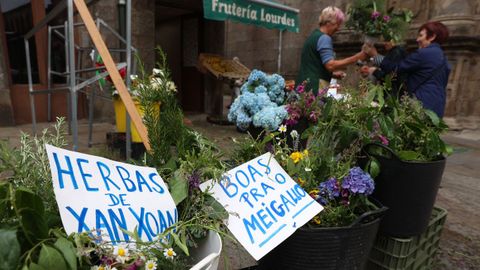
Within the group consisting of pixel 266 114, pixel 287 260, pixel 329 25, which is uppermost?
pixel 329 25

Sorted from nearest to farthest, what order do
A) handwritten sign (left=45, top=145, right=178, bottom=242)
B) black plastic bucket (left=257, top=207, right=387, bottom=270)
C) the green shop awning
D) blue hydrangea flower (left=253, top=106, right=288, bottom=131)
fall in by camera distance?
1. handwritten sign (left=45, top=145, right=178, bottom=242)
2. black plastic bucket (left=257, top=207, right=387, bottom=270)
3. blue hydrangea flower (left=253, top=106, right=288, bottom=131)
4. the green shop awning

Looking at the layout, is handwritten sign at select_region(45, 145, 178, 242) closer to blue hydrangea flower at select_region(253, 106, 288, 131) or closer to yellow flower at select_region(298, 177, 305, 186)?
yellow flower at select_region(298, 177, 305, 186)

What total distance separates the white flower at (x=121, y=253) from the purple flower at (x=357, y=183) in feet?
2.48

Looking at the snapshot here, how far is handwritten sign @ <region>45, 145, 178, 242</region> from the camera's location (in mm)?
746

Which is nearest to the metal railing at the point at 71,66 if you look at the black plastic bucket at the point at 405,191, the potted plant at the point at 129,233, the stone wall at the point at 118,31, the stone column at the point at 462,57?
the stone wall at the point at 118,31

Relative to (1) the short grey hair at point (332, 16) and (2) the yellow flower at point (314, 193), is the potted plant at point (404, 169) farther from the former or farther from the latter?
(1) the short grey hair at point (332, 16)

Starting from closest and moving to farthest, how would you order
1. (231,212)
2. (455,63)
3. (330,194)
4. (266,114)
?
(231,212) < (330,194) < (266,114) < (455,63)

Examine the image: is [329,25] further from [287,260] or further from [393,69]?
[287,260]

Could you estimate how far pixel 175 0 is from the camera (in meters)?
5.65

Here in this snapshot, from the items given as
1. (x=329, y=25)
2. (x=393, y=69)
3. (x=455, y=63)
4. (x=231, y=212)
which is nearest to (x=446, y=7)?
(x=455, y=63)

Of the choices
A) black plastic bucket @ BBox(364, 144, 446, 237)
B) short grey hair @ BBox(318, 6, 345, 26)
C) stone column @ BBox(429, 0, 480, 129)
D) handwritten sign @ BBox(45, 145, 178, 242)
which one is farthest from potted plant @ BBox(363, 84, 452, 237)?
stone column @ BBox(429, 0, 480, 129)

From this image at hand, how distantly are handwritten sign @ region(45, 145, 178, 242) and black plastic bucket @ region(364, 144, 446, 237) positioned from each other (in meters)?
0.91

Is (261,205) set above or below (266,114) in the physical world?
below

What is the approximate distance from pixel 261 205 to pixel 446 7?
6.28 meters
